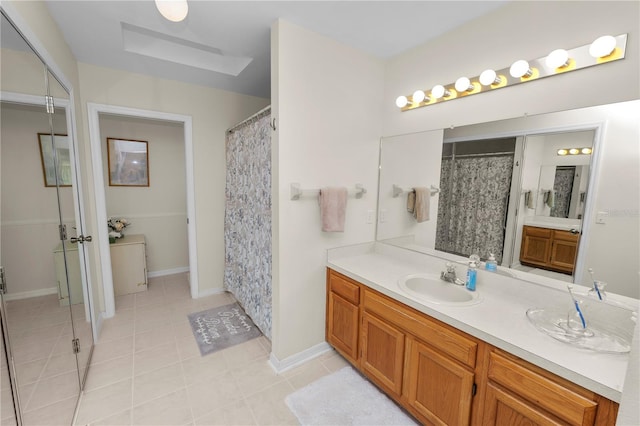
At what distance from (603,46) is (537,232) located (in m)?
0.94

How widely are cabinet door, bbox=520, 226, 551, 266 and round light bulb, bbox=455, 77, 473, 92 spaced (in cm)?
94

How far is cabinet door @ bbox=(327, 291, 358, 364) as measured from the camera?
6.41 feet

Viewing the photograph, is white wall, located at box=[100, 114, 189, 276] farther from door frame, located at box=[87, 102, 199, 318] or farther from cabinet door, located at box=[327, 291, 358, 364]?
cabinet door, located at box=[327, 291, 358, 364]

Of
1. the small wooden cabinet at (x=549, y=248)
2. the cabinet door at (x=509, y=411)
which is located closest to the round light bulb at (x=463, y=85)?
the small wooden cabinet at (x=549, y=248)

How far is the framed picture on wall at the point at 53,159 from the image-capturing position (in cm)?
144

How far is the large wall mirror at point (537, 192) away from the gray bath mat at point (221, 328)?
1.72 meters

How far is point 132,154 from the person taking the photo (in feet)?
11.6

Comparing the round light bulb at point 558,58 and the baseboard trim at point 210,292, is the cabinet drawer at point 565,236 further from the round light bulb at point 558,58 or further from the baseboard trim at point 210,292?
the baseboard trim at point 210,292

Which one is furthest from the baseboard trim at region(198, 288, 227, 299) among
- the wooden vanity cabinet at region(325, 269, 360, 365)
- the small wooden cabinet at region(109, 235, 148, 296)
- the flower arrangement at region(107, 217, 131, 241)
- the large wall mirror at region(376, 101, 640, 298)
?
the large wall mirror at region(376, 101, 640, 298)

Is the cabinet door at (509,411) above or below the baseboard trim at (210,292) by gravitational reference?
above

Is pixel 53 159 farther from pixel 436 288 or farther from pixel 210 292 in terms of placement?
pixel 436 288

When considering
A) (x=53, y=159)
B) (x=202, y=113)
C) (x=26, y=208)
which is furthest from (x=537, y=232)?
(x=202, y=113)

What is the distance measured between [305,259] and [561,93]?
182cm

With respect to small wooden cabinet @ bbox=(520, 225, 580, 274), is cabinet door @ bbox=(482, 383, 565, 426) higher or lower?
lower
